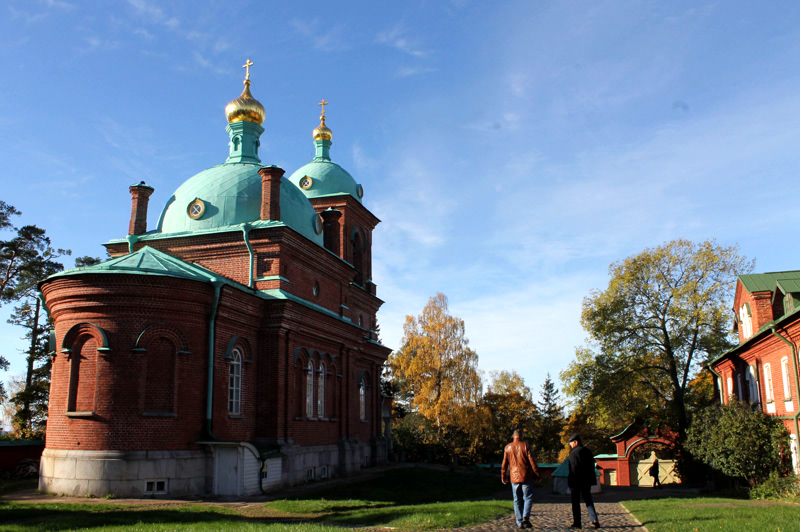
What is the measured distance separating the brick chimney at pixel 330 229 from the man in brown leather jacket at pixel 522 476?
16.9 m

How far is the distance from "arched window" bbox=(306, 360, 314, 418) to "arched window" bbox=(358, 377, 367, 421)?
17.4 feet

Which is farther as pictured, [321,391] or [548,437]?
[548,437]

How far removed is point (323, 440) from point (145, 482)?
7.80m

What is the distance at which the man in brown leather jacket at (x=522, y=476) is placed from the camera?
10266 millimetres

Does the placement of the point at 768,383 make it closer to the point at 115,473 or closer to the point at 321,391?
the point at 321,391

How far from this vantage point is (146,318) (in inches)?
645

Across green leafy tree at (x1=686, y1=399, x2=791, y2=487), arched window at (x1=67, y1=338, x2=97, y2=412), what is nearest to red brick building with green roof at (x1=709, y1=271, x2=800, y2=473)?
green leafy tree at (x1=686, y1=399, x2=791, y2=487)

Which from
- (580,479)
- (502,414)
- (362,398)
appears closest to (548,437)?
(502,414)

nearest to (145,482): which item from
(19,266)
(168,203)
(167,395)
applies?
(167,395)

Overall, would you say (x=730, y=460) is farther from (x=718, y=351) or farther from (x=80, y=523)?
(x=80, y=523)

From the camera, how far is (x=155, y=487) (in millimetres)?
15664

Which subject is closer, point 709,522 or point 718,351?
point 709,522

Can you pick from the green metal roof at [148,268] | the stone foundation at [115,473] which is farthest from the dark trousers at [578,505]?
the green metal roof at [148,268]

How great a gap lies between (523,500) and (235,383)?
1079 cm
